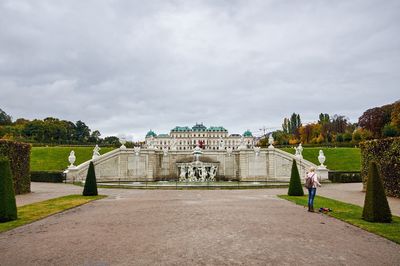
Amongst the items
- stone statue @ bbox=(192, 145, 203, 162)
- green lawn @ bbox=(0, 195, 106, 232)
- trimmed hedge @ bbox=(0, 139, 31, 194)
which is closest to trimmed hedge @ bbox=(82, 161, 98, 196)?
green lawn @ bbox=(0, 195, 106, 232)

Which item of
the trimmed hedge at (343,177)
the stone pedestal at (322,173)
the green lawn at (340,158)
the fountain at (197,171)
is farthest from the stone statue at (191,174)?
the green lawn at (340,158)

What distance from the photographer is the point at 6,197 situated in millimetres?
12406

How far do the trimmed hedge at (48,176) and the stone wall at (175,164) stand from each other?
14.6ft

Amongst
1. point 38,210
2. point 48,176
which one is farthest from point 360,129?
point 38,210

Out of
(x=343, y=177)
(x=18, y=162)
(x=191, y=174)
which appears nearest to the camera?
(x=18, y=162)

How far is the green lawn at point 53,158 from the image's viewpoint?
4666 centimetres

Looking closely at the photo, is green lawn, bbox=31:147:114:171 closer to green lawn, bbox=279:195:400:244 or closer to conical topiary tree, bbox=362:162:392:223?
green lawn, bbox=279:195:400:244

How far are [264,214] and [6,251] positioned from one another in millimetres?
9363

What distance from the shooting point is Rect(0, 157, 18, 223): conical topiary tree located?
1227 cm

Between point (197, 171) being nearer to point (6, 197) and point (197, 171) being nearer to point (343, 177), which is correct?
point (343, 177)

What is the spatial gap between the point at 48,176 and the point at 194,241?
32051 mm

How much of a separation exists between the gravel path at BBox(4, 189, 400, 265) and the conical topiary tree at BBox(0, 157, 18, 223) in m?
1.05

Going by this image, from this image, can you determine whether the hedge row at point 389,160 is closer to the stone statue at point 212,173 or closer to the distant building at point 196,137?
the stone statue at point 212,173

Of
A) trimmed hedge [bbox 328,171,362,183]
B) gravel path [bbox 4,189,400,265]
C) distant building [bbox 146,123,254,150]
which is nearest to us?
gravel path [bbox 4,189,400,265]
